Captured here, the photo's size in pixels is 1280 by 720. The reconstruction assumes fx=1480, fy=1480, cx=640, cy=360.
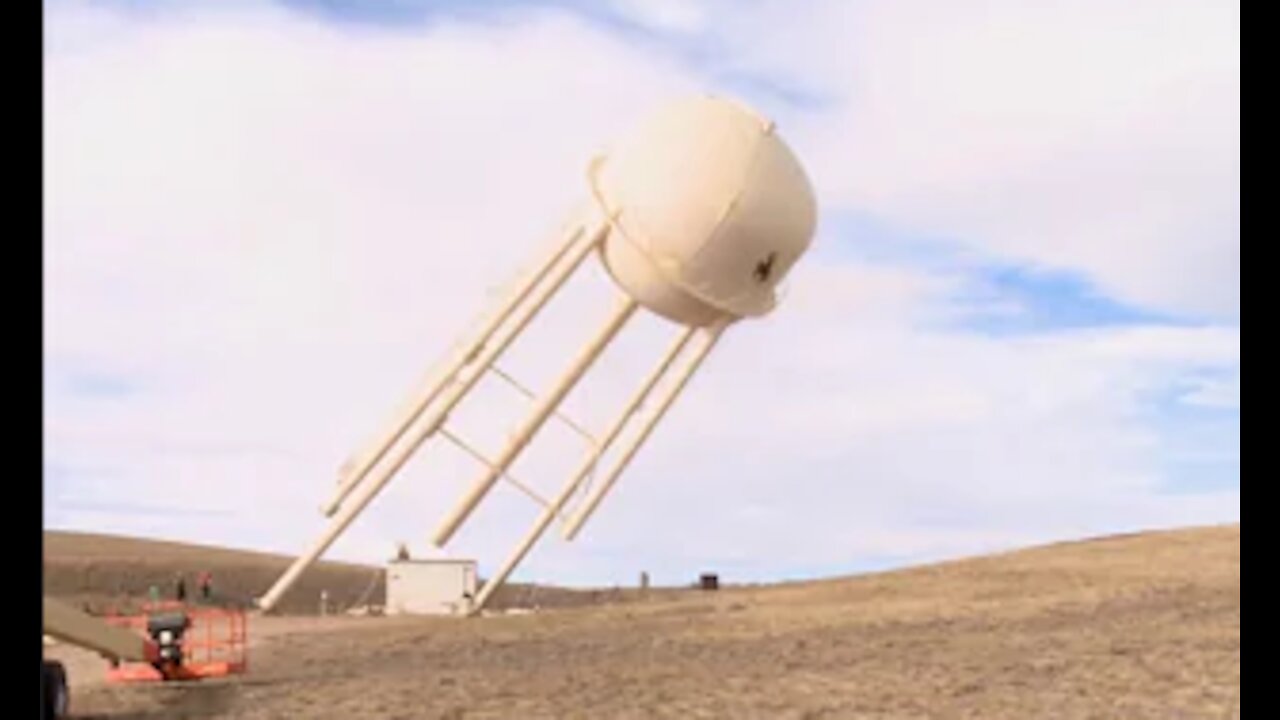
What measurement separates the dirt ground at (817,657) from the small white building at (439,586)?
84.7 inches

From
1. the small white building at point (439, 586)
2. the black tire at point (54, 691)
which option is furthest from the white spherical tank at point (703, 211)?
the black tire at point (54, 691)

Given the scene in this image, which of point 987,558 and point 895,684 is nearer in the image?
point 895,684

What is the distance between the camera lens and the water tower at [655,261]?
3141 cm

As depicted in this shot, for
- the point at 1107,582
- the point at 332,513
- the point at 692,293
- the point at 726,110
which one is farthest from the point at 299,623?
the point at 1107,582

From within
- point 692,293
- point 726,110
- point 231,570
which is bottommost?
point 231,570

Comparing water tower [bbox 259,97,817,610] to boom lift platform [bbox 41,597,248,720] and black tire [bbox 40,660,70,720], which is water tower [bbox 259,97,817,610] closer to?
boom lift platform [bbox 41,597,248,720]

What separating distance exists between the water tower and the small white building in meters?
2.34

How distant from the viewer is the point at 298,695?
19078mm

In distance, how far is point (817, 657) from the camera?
2047cm

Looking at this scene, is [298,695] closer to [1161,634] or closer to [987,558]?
[1161,634]

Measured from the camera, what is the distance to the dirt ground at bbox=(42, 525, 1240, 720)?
15852 mm
